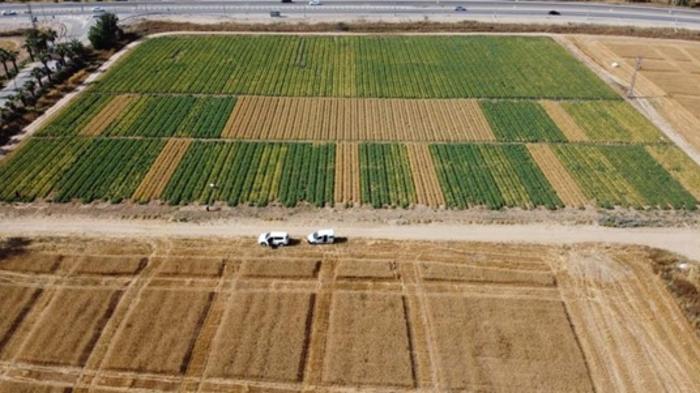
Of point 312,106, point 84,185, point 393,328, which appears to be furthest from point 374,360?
point 312,106

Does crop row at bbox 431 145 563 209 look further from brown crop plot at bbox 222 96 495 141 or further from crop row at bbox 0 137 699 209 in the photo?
Result: brown crop plot at bbox 222 96 495 141

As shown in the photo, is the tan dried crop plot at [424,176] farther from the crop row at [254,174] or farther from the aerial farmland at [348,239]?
the crop row at [254,174]

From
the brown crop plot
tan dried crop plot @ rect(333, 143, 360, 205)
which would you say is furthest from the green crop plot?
tan dried crop plot @ rect(333, 143, 360, 205)

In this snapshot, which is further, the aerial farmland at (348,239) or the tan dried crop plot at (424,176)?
the tan dried crop plot at (424,176)

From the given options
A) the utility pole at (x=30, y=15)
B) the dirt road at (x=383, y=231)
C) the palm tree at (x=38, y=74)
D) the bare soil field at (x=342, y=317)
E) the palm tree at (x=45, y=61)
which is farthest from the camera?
the utility pole at (x=30, y=15)

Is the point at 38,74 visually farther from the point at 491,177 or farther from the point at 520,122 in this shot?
the point at 520,122

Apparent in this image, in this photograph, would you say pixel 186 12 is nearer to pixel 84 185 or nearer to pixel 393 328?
pixel 84 185

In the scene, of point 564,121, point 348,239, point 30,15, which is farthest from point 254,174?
point 30,15

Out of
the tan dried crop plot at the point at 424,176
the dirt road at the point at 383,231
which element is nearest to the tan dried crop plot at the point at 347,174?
the dirt road at the point at 383,231
